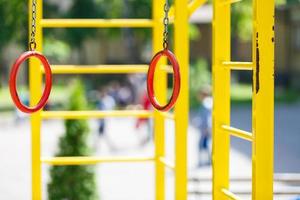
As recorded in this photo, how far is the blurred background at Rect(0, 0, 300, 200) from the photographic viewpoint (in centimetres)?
878

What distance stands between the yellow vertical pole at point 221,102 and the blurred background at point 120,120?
0.69 meters

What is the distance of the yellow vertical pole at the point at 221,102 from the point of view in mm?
4504

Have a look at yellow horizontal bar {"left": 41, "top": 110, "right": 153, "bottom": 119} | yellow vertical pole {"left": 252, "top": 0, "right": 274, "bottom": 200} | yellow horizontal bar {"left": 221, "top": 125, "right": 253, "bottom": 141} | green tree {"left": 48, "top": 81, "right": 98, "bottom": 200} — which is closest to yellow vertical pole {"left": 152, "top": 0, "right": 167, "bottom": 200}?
yellow horizontal bar {"left": 41, "top": 110, "right": 153, "bottom": 119}

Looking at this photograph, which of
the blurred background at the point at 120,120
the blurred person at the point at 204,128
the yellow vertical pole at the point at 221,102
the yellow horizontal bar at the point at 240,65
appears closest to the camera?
the yellow horizontal bar at the point at 240,65


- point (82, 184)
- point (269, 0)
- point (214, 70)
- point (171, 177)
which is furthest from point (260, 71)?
point (171, 177)

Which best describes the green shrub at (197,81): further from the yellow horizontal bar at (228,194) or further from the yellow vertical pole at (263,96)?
the yellow vertical pole at (263,96)

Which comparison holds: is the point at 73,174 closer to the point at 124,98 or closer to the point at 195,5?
the point at 195,5

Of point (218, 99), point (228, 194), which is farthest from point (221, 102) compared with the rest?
point (228, 194)

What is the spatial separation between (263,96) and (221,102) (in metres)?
0.76

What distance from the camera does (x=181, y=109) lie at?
16.9 feet

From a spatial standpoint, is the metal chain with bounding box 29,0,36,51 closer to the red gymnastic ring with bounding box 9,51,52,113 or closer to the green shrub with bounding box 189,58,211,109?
the red gymnastic ring with bounding box 9,51,52,113

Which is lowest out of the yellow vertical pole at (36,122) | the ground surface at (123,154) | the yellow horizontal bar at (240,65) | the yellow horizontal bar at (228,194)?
the ground surface at (123,154)

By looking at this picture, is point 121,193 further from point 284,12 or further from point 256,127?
point 284,12

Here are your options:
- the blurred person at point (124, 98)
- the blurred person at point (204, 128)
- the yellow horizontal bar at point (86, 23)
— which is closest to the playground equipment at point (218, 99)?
the yellow horizontal bar at point (86, 23)
